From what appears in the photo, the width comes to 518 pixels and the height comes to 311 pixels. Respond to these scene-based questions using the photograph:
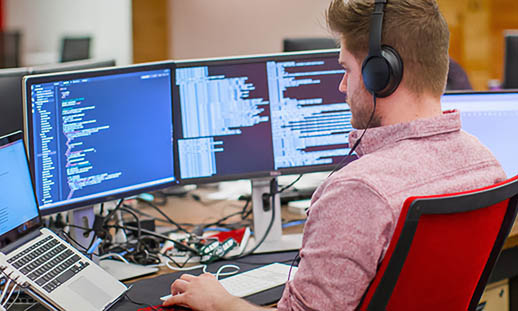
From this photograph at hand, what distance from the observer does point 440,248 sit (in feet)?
3.57

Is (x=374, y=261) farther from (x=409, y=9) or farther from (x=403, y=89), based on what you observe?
(x=409, y=9)

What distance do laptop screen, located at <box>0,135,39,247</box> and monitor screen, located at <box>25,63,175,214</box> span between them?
0.14m

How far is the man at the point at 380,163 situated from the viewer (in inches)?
41.5

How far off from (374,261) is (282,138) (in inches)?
35.9

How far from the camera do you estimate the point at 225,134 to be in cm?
190

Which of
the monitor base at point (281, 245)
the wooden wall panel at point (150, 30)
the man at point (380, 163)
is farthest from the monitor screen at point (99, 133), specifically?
the wooden wall panel at point (150, 30)

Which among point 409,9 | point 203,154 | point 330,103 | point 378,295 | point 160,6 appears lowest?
point 378,295

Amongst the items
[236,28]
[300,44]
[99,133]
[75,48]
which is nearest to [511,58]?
[300,44]

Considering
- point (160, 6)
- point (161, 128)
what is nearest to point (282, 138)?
point (161, 128)

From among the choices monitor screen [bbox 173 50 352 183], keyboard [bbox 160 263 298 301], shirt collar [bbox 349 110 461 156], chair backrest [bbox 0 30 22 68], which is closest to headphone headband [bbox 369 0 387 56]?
shirt collar [bbox 349 110 461 156]

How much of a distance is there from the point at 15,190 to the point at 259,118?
29.7 inches

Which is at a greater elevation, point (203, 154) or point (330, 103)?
point (330, 103)

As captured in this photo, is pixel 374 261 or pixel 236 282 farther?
pixel 236 282

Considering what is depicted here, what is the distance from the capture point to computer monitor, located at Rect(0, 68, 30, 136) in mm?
1815
